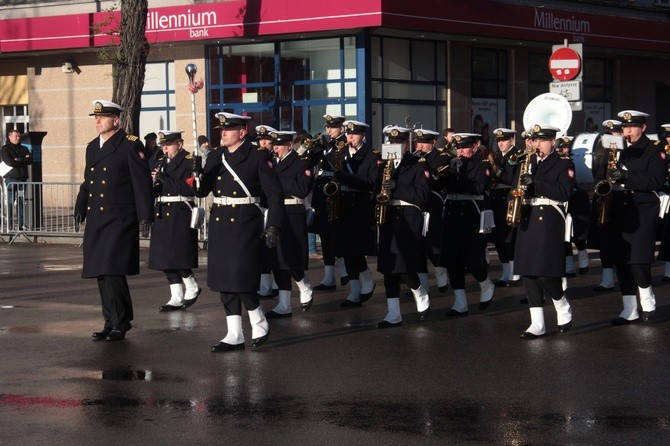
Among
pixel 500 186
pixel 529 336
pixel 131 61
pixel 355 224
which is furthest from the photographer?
pixel 131 61

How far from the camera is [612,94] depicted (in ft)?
103

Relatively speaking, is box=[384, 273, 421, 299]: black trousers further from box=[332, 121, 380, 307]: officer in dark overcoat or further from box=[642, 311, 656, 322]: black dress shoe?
box=[642, 311, 656, 322]: black dress shoe

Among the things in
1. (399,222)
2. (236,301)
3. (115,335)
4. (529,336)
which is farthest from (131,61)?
(529,336)

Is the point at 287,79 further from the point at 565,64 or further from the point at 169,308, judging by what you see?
the point at 169,308

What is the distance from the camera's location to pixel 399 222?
12.6 m

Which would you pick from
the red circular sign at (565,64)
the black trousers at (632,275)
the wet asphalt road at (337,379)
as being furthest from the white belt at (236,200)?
the red circular sign at (565,64)

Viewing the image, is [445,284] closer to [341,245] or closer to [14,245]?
[341,245]

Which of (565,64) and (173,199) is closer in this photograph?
(173,199)

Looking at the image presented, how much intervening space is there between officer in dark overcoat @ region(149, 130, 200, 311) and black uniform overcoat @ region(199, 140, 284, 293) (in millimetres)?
2596

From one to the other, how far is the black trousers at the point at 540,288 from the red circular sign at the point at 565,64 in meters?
10.1

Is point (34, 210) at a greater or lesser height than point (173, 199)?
lesser

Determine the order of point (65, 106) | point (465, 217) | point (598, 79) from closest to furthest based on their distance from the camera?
point (465, 217) < point (65, 106) < point (598, 79)

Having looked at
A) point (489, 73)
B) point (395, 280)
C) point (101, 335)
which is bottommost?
point (101, 335)

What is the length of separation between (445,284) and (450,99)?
12.6 m
